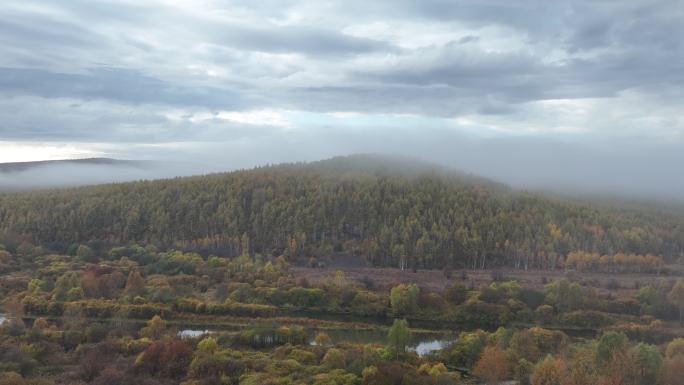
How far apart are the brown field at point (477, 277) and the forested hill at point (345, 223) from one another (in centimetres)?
825

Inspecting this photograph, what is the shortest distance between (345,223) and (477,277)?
4466 centimetres

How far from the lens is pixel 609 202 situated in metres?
187

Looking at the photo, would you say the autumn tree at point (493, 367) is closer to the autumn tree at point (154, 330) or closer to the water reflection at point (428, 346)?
the water reflection at point (428, 346)

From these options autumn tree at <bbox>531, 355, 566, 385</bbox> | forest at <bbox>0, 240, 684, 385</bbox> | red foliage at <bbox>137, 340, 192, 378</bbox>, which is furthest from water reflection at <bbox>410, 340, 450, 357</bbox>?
red foliage at <bbox>137, 340, 192, 378</bbox>

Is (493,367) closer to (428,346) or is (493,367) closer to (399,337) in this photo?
(399,337)

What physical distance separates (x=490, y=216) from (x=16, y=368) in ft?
371

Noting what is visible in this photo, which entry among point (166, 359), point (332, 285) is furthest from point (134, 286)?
point (166, 359)

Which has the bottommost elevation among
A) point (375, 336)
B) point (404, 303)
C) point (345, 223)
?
point (375, 336)

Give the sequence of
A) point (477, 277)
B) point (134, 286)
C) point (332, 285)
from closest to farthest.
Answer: point (134, 286) < point (332, 285) < point (477, 277)

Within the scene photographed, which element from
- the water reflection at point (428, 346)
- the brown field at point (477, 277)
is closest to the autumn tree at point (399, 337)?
the water reflection at point (428, 346)

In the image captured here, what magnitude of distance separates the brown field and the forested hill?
8250 mm

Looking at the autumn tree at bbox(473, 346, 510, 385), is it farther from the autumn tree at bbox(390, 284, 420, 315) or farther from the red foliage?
the autumn tree at bbox(390, 284, 420, 315)

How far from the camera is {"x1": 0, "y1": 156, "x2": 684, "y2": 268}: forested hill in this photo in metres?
122

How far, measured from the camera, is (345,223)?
141m
